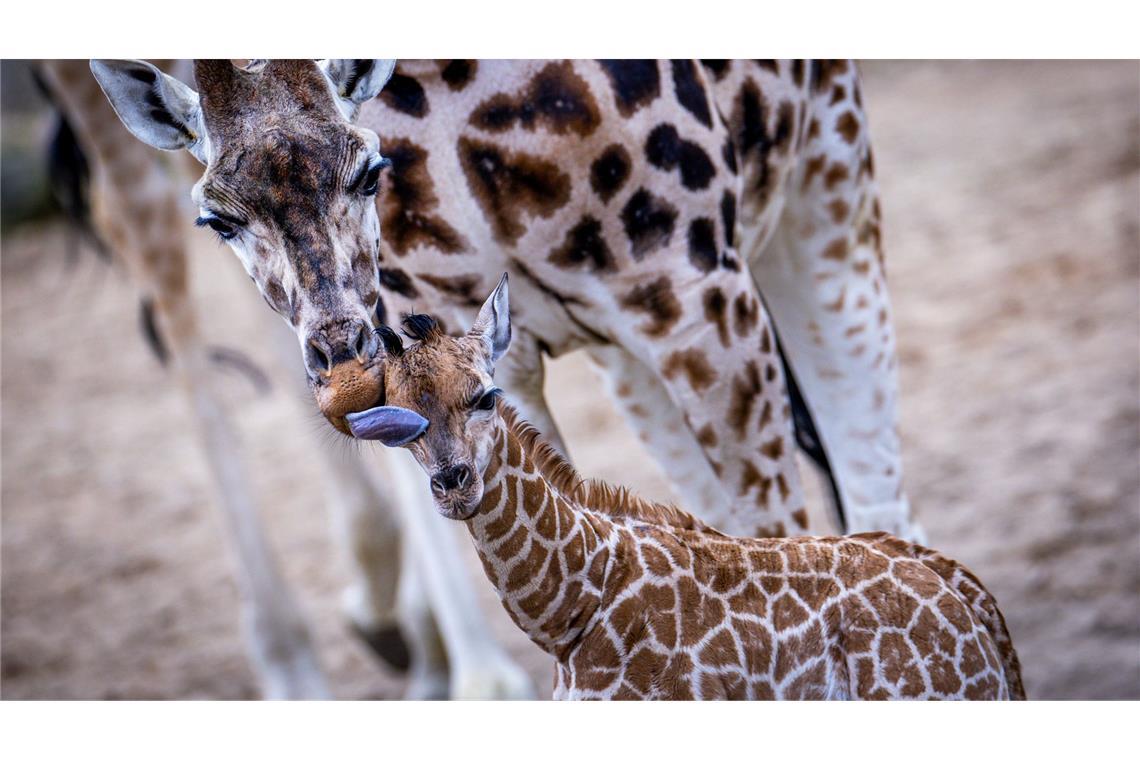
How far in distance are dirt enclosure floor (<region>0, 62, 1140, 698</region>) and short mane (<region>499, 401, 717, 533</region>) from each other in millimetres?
612

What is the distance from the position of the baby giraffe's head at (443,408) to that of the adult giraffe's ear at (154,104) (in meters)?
0.24

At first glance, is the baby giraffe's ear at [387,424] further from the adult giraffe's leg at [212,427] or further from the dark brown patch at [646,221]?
the adult giraffe's leg at [212,427]

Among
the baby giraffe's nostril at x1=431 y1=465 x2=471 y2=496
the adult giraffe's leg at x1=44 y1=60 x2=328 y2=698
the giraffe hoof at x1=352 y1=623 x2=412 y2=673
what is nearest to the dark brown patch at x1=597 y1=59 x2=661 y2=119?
the baby giraffe's nostril at x1=431 y1=465 x2=471 y2=496

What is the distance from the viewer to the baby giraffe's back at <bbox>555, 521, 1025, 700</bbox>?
112 centimetres

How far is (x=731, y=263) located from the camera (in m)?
1.29

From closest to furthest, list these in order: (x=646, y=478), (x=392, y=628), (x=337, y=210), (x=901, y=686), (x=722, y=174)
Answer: (x=337, y=210) < (x=901, y=686) < (x=722, y=174) < (x=392, y=628) < (x=646, y=478)

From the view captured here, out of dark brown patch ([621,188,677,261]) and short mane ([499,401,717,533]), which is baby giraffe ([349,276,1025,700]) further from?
dark brown patch ([621,188,677,261])

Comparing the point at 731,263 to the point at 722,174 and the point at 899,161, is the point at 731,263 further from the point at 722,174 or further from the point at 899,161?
the point at 899,161

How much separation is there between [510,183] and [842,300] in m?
0.54

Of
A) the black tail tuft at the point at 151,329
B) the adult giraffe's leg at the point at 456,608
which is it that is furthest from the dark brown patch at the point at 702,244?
the black tail tuft at the point at 151,329

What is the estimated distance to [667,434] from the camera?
60.9 inches

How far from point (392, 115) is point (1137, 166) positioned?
295 centimetres

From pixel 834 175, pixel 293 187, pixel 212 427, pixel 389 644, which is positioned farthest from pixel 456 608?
pixel 293 187
